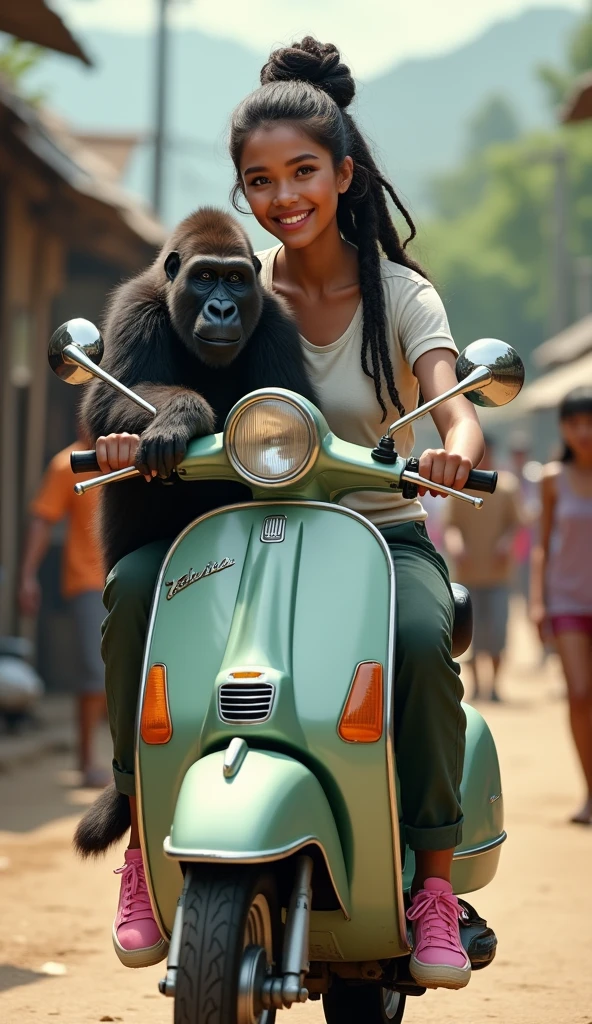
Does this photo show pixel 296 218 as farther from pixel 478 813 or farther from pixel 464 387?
pixel 478 813

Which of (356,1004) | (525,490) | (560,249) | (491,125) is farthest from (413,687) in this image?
(491,125)

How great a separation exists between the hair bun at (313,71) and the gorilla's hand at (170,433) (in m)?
1.01

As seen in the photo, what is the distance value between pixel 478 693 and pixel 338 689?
33.7 feet

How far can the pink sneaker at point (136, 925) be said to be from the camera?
10.8ft

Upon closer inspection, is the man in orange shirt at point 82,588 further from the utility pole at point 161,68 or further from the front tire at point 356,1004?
the utility pole at point 161,68

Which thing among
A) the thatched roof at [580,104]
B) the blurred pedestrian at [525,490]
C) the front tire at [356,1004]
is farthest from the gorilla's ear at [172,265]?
the blurred pedestrian at [525,490]

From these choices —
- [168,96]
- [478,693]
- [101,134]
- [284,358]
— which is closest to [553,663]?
[478,693]

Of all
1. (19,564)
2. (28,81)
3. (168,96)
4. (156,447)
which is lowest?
(19,564)

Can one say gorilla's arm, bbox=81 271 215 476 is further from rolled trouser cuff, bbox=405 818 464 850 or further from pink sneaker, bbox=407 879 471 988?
pink sneaker, bbox=407 879 471 988

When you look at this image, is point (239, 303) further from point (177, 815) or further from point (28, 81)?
point (28, 81)

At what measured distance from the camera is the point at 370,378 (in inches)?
147

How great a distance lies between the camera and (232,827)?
290cm

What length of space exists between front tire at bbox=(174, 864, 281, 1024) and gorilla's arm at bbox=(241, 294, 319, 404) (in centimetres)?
115

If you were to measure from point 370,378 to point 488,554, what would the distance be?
28.9 feet
